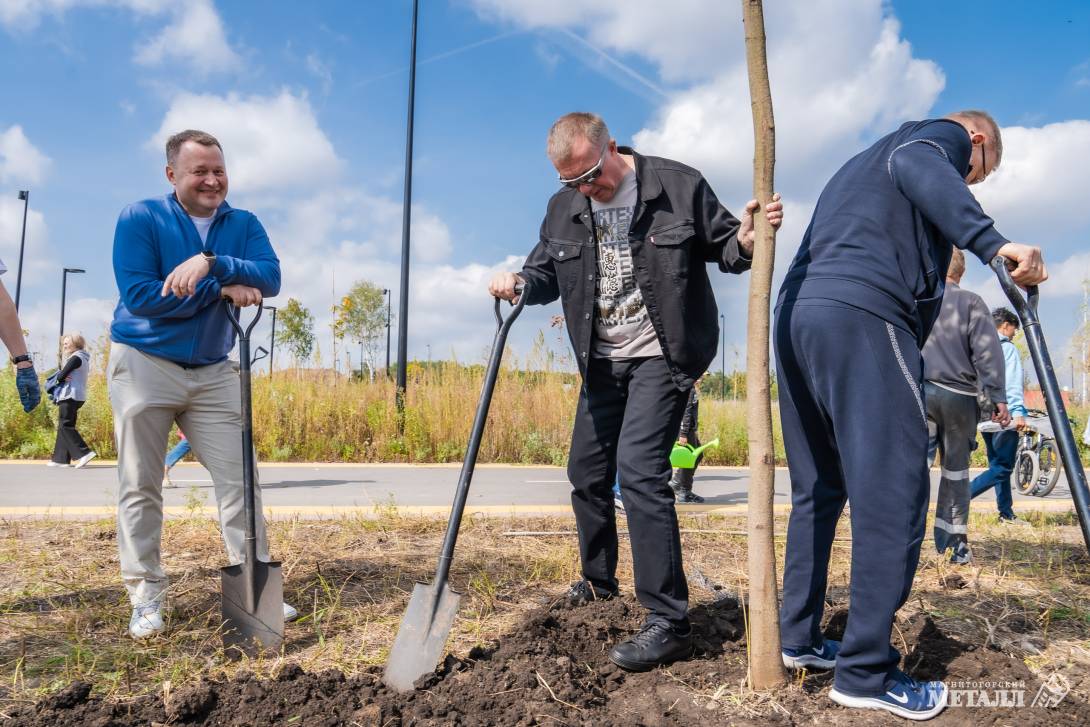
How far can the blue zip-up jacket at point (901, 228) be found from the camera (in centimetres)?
235

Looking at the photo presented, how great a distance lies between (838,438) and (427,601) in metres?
1.49

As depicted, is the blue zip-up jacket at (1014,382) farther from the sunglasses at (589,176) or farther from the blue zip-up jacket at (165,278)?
the blue zip-up jacket at (165,278)

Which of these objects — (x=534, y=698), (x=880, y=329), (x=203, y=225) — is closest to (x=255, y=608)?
(x=534, y=698)

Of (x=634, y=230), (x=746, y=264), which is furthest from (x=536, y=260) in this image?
(x=746, y=264)

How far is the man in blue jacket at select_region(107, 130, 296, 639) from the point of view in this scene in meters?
3.33

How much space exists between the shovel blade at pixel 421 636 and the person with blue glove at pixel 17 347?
80.3 inches

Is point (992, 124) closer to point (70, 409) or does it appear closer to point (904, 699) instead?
point (904, 699)

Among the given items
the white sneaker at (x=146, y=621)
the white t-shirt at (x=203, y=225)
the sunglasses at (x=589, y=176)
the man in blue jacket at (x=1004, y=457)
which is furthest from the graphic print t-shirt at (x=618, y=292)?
the man in blue jacket at (x=1004, y=457)

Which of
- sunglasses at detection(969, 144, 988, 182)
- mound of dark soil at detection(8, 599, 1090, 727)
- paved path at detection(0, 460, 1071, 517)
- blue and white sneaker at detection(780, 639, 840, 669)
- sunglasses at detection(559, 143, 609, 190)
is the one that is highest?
sunglasses at detection(559, 143, 609, 190)

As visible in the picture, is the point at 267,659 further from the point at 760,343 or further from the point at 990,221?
the point at 990,221

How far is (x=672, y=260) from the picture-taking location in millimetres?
3154

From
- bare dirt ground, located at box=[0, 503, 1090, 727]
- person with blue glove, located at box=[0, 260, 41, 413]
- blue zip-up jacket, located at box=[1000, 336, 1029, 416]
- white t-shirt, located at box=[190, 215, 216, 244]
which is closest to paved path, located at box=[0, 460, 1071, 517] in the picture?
blue zip-up jacket, located at box=[1000, 336, 1029, 416]

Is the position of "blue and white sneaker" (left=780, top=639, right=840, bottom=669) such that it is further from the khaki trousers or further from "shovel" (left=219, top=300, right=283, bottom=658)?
the khaki trousers

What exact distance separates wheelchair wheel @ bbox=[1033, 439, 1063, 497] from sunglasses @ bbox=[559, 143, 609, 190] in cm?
929
